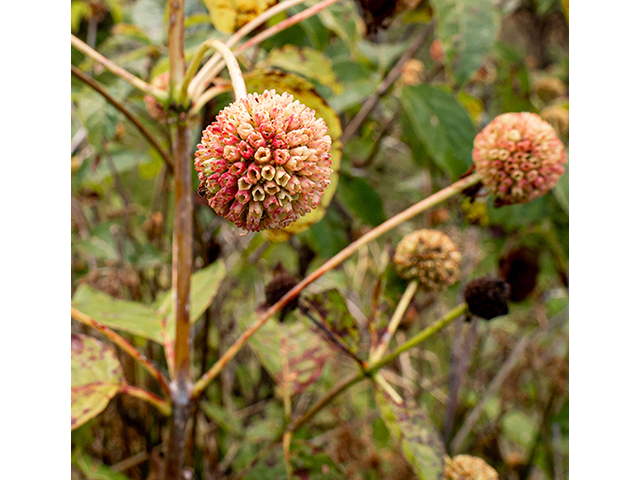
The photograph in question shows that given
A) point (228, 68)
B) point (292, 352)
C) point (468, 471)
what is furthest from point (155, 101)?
point (468, 471)

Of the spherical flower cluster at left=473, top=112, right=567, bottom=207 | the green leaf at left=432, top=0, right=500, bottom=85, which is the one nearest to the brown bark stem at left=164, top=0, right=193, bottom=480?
the spherical flower cluster at left=473, top=112, right=567, bottom=207

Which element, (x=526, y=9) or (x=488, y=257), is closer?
(x=488, y=257)

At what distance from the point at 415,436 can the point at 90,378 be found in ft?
1.01

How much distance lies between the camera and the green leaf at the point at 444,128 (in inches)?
25.1

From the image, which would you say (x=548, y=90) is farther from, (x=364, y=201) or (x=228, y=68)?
(x=228, y=68)

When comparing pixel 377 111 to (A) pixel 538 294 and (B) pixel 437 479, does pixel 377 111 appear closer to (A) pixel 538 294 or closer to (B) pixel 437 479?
(A) pixel 538 294

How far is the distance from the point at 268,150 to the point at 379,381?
32cm

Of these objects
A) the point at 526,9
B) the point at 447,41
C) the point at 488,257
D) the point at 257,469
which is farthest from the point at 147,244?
the point at 526,9

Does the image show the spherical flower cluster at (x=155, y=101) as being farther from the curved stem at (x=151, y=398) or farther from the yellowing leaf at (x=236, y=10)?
the curved stem at (x=151, y=398)

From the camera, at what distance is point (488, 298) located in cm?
47

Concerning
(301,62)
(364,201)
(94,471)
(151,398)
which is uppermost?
(301,62)

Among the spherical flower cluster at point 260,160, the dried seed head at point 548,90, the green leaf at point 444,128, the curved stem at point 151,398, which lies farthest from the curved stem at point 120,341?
the dried seed head at point 548,90

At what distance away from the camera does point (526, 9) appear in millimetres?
1597
